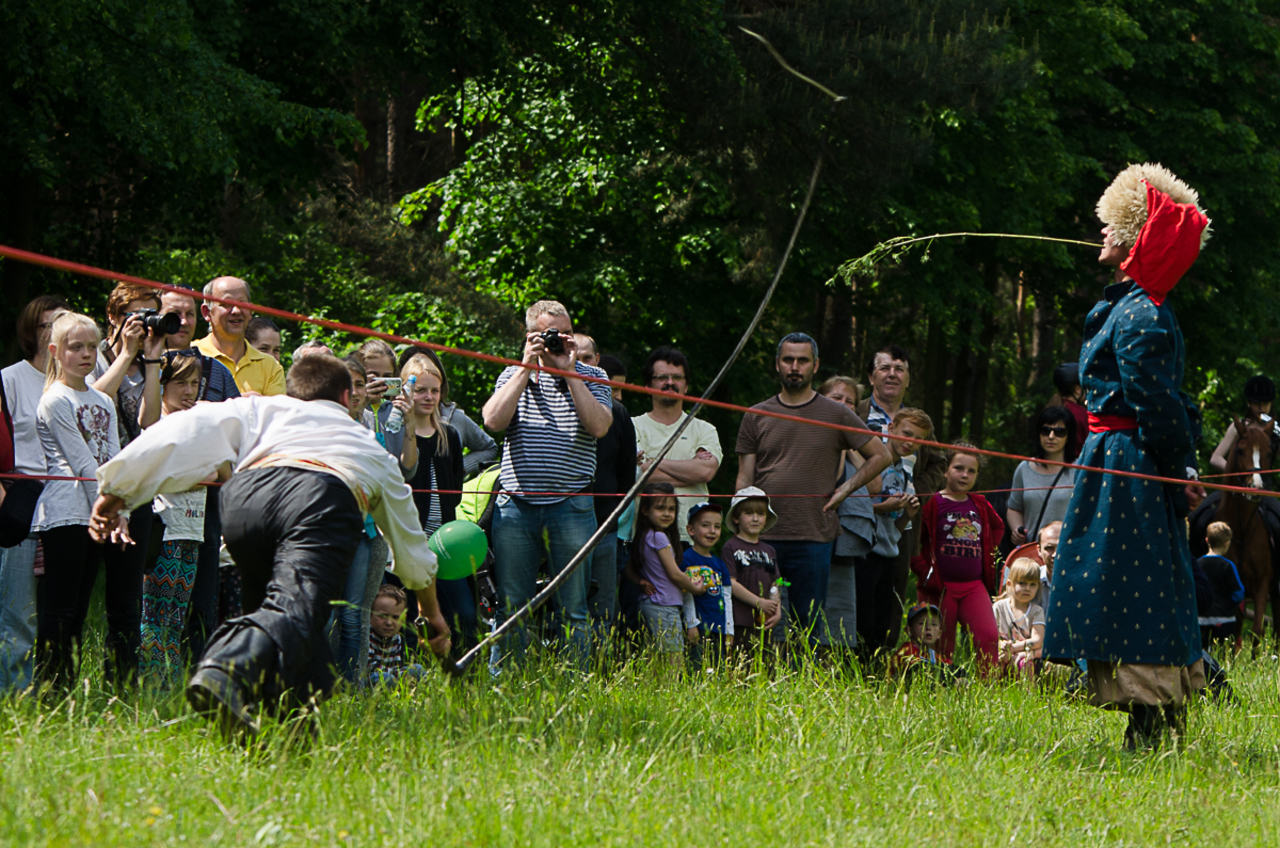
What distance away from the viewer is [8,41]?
9188mm

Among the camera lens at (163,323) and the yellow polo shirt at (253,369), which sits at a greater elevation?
the camera lens at (163,323)

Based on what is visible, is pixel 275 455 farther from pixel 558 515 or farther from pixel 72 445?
pixel 558 515

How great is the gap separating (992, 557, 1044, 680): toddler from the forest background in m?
3.64

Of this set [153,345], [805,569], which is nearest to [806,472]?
[805,569]

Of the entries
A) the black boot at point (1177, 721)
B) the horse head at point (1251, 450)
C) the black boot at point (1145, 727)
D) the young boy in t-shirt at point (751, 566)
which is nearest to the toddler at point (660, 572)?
the young boy in t-shirt at point (751, 566)

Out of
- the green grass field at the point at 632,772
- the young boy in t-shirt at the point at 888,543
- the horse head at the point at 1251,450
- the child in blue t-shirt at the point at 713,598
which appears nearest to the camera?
the green grass field at the point at 632,772

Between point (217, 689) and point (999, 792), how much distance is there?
7.78 ft

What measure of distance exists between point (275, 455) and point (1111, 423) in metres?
3.00

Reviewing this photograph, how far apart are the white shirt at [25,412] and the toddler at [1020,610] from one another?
482 centimetres

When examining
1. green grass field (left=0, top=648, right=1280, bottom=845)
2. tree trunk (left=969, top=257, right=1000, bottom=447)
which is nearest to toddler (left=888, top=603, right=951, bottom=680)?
green grass field (left=0, top=648, right=1280, bottom=845)

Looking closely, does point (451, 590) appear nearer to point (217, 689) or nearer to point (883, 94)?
point (217, 689)

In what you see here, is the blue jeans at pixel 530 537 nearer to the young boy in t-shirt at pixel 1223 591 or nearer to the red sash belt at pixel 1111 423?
the red sash belt at pixel 1111 423

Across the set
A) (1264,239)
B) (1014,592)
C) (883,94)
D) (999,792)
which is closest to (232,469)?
(999,792)

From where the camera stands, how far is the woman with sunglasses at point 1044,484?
7.83m
